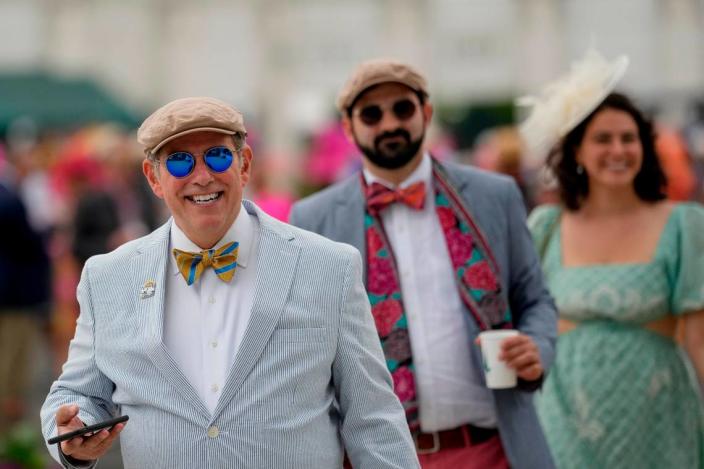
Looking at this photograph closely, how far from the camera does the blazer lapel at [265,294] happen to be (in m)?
3.12

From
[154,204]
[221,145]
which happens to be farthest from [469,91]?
[221,145]

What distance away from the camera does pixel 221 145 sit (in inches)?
128

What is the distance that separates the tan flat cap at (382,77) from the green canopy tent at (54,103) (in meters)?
21.3

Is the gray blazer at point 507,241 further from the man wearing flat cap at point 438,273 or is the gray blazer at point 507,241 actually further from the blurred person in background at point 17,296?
the blurred person in background at point 17,296

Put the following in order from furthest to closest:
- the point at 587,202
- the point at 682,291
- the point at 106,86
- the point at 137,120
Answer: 1. the point at 106,86
2. the point at 137,120
3. the point at 587,202
4. the point at 682,291

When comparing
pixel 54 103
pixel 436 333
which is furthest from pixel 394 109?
pixel 54 103

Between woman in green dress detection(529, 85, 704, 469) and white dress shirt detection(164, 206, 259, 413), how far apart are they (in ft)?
6.78

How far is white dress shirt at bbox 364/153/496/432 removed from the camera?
4160mm

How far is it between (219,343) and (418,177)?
56.2 inches

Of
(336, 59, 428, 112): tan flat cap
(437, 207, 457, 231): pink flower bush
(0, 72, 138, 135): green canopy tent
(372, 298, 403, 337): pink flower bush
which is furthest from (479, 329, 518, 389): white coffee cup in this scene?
(0, 72, 138, 135): green canopy tent

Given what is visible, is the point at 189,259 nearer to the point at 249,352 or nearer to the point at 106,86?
the point at 249,352

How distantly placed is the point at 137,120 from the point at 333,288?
87.3 feet

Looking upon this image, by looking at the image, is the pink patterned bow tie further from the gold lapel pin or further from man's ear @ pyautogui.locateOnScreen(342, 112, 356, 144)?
the gold lapel pin

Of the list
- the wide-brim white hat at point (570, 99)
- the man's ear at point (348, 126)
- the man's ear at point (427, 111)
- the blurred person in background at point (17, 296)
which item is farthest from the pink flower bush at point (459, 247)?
the blurred person in background at point (17, 296)
